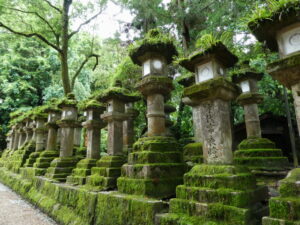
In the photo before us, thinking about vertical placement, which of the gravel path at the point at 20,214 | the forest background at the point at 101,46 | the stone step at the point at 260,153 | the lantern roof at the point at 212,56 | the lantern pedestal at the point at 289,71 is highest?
the forest background at the point at 101,46

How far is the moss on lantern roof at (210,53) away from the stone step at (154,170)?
1874mm

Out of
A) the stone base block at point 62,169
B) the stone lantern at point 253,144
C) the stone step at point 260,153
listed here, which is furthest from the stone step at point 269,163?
the stone base block at point 62,169

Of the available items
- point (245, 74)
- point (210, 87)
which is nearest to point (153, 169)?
point (210, 87)

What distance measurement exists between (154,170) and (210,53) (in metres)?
2.19

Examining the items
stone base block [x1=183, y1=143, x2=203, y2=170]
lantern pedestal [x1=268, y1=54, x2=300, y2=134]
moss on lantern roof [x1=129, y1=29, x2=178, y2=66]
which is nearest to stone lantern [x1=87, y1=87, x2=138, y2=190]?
moss on lantern roof [x1=129, y1=29, x2=178, y2=66]

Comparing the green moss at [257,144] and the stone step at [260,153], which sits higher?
the green moss at [257,144]

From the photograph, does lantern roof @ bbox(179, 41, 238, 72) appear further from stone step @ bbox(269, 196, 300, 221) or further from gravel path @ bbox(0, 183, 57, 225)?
gravel path @ bbox(0, 183, 57, 225)

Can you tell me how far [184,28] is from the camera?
9844 mm

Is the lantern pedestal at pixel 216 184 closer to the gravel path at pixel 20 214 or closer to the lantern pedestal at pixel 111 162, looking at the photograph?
the lantern pedestal at pixel 111 162

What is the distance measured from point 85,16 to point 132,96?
11541mm

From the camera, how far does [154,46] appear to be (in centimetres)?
457

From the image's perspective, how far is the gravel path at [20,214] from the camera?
524 centimetres

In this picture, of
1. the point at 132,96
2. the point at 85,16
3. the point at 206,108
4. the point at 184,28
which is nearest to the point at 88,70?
the point at 85,16

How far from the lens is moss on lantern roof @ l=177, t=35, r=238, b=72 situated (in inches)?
127
